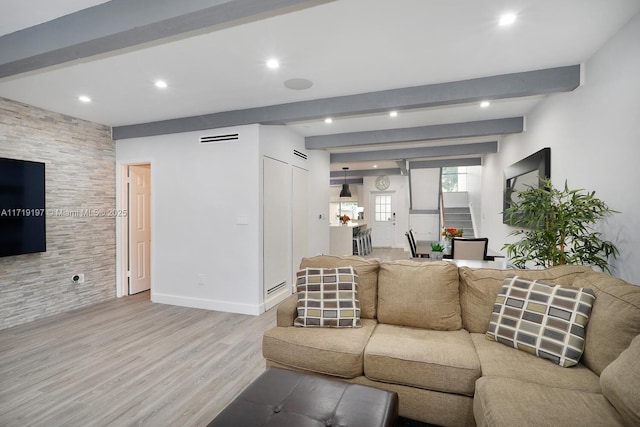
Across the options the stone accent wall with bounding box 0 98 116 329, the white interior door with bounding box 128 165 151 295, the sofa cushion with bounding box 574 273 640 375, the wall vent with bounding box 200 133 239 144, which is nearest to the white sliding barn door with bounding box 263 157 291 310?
the wall vent with bounding box 200 133 239 144

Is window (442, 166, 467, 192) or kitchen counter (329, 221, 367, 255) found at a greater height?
window (442, 166, 467, 192)

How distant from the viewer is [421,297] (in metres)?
2.36

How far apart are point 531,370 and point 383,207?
30.1 feet

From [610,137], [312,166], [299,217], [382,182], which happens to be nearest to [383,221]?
[382,182]

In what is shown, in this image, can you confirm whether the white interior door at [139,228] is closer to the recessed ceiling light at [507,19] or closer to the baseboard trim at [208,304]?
the baseboard trim at [208,304]

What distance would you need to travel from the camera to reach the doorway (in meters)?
4.87

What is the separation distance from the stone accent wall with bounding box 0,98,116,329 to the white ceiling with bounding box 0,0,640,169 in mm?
420

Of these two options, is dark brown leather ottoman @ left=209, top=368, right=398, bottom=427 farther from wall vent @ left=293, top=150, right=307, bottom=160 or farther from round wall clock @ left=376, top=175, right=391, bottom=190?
round wall clock @ left=376, top=175, right=391, bottom=190

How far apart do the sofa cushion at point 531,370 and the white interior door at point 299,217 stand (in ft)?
11.3

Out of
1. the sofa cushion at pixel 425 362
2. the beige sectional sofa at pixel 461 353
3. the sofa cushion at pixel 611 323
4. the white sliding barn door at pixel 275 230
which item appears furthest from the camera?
the white sliding barn door at pixel 275 230

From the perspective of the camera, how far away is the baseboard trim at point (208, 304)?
406 cm

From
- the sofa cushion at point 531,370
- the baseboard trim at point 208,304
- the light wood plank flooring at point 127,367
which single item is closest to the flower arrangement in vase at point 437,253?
the sofa cushion at point 531,370

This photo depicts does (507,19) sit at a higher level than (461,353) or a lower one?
higher

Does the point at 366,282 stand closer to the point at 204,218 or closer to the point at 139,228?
the point at 204,218
